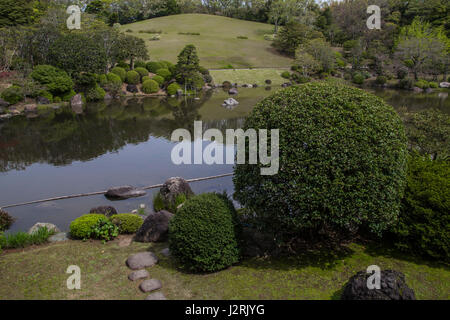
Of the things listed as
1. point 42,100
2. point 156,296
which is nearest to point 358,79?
point 42,100

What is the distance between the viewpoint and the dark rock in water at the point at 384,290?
5.03 m

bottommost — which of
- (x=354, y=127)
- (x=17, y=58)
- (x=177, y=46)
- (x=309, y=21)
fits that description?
(x=354, y=127)

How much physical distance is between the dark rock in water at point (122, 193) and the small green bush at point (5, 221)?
308cm

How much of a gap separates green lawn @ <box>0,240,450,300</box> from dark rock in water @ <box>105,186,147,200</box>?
452 centimetres

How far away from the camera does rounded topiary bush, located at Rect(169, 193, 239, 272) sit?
6434mm

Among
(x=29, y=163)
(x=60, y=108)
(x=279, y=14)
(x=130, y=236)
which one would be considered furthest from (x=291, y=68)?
(x=130, y=236)

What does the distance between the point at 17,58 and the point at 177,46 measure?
3084 centimetres

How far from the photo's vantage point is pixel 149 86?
41.8 meters

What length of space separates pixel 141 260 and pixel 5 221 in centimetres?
546

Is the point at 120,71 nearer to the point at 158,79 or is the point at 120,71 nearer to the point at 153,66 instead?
the point at 158,79

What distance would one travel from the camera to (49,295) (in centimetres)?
602

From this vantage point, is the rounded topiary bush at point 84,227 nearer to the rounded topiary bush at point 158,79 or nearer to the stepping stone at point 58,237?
the stepping stone at point 58,237

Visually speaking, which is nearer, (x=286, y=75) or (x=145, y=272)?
(x=145, y=272)
